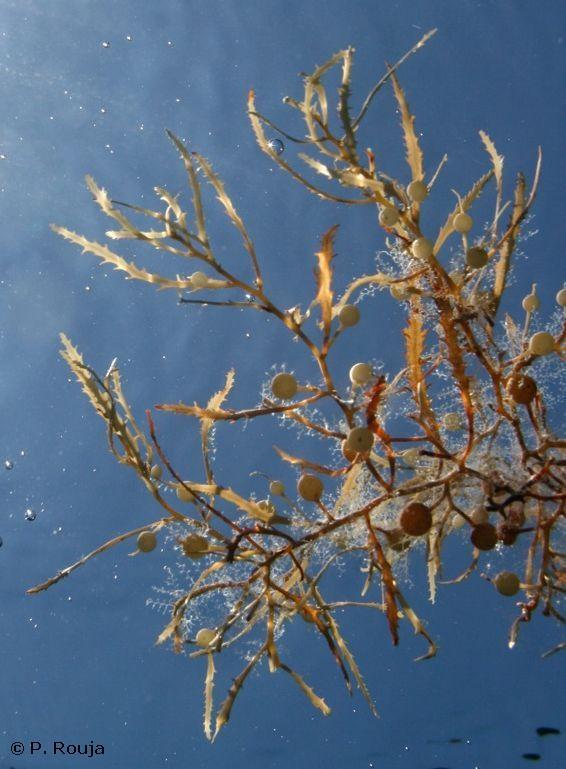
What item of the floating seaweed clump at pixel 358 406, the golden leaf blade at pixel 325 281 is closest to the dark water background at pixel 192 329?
the floating seaweed clump at pixel 358 406

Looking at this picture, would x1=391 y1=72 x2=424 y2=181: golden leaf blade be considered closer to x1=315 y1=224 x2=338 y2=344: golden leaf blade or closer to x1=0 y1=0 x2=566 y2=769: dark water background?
x1=315 y1=224 x2=338 y2=344: golden leaf blade

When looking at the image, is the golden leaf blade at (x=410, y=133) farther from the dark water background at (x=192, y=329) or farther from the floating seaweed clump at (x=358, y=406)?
the dark water background at (x=192, y=329)

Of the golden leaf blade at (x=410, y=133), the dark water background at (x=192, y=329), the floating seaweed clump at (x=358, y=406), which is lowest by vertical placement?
the floating seaweed clump at (x=358, y=406)

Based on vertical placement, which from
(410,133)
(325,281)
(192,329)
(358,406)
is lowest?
(358,406)

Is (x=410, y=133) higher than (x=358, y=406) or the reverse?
higher

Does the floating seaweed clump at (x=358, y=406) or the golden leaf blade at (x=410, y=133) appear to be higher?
the golden leaf blade at (x=410, y=133)

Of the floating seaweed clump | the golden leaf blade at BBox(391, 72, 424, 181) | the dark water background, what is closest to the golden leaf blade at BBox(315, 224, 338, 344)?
the floating seaweed clump

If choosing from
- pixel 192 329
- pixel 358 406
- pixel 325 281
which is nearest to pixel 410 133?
pixel 325 281

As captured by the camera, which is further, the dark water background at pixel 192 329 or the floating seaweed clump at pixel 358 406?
the dark water background at pixel 192 329

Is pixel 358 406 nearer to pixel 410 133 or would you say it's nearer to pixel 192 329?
pixel 410 133
